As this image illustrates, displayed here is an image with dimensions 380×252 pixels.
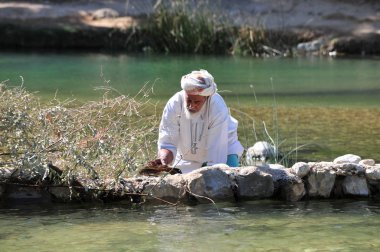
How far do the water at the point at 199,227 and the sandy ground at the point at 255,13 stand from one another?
48.2ft

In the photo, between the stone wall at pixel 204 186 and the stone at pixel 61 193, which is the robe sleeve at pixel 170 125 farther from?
the stone at pixel 61 193

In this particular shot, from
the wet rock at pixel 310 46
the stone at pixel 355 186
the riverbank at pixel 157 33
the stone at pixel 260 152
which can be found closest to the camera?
the stone at pixel 355 186

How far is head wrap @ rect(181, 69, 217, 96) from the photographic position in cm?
693

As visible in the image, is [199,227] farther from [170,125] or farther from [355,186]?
[355,186]

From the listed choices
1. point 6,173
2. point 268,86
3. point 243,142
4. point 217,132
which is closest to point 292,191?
point 217,132

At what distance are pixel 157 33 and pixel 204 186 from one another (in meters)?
14.7

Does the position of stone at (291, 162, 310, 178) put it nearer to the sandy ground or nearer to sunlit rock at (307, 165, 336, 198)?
sunlit rock at (307, 165, 336, 198)

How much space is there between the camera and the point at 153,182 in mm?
6871

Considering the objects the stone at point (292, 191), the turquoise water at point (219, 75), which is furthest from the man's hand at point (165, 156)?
the turquoise water at point (219, 75)

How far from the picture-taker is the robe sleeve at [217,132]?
725 cm

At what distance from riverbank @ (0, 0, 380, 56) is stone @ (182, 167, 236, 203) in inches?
547

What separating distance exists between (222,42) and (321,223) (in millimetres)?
14765

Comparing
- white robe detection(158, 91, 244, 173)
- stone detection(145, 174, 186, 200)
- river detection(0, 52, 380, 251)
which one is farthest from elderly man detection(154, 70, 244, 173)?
river detection(0, 52, 380, 251)

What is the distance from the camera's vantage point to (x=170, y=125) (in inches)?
289
